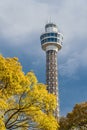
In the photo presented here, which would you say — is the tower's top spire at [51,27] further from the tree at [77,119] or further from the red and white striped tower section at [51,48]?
the tree at [77,119]

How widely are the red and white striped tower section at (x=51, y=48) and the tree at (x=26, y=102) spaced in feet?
471

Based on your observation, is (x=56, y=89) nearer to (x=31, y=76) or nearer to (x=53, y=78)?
(x=53, y=78)

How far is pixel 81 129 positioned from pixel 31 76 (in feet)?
79.7

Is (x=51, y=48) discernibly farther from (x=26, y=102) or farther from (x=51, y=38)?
(x=26, y=102)

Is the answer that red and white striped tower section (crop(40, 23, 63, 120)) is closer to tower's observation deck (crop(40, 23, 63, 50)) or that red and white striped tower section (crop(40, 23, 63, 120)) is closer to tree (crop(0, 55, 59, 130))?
tower's observation deck (crop(40, 23, 63, 50))

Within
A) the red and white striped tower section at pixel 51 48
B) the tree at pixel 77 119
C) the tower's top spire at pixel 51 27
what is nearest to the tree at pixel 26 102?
the tree at pixel 77 119

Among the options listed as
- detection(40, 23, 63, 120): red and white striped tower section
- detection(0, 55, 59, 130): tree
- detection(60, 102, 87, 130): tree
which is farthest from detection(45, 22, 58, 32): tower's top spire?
detection(0, 55, 59, 130): tree

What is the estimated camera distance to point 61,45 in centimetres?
18088

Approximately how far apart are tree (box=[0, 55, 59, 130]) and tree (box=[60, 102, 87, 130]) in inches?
895

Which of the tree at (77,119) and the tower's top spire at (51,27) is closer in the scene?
the tree at (77,119)

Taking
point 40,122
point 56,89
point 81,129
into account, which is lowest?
point 40,122

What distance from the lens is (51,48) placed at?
18000cm

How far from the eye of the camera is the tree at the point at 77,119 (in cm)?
5319

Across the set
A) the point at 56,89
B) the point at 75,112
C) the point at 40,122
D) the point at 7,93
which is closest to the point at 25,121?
the point at 40,122
